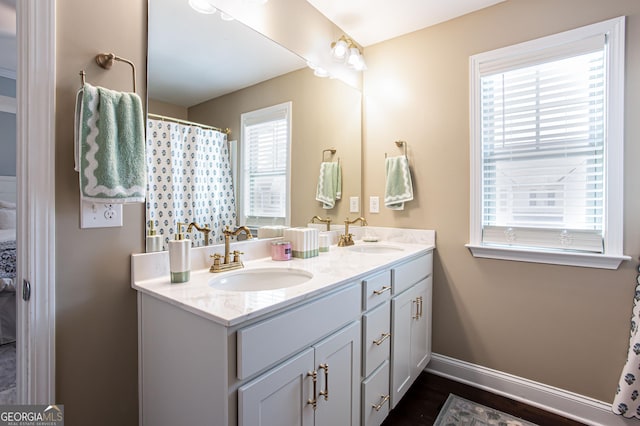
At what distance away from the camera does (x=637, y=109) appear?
5.06ft

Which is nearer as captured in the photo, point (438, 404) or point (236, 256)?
point (236, 256)

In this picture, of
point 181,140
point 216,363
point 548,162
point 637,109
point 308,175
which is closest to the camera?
point 216,363

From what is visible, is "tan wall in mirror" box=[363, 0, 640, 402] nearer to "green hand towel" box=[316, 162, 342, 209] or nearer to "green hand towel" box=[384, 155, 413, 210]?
"green hand towel" box=[384, 155, 413, 210]

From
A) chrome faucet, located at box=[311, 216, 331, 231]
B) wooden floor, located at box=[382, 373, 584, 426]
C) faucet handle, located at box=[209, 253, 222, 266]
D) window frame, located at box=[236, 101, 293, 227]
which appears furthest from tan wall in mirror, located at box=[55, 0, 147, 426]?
wooden floor, located at box=[382, 373, 584, 426]

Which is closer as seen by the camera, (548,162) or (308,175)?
(548,162)

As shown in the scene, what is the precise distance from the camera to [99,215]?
3.45 ft

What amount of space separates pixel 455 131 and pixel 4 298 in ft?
11.8

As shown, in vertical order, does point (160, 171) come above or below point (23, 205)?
above

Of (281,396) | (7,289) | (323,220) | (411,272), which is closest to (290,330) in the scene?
(281,396)

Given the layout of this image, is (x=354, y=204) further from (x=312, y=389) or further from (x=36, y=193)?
(x=36, y=193)

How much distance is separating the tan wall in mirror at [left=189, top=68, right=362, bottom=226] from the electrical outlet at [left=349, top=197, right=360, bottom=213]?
0.04 metres

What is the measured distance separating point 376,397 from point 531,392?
42.0 inches

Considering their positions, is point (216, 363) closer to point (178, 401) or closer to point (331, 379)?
point (178, 401)

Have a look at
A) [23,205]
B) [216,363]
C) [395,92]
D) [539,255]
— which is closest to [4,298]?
[23,205]
